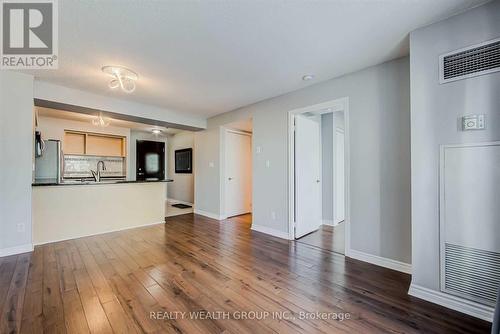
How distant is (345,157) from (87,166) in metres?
6.57

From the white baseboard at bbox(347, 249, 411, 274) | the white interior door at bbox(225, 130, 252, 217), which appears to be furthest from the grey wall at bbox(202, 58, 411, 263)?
the white interior door at bbox(225, 130, 252, 217)

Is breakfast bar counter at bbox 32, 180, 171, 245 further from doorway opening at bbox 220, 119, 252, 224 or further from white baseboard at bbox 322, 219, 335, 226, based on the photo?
white baseboard at bbox 322, 219, 335, 226

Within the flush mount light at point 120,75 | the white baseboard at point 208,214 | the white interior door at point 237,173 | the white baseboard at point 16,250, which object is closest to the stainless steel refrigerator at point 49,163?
the white baseboard at point 16,250

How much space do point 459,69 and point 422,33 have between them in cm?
47

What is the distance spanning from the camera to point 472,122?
165cm

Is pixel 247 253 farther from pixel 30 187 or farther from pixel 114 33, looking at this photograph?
pixel 30 187

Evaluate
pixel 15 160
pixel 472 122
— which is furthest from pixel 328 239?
pixel 15 160

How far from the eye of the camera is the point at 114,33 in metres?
1.98

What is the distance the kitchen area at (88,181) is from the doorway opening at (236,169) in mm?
1355

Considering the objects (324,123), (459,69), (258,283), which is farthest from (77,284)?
(324,123)

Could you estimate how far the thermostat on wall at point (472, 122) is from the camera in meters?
1.62

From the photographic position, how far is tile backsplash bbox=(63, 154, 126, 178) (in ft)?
18.4

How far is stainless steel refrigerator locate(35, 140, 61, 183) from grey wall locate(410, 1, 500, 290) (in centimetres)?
578

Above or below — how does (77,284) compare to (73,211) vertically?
below
